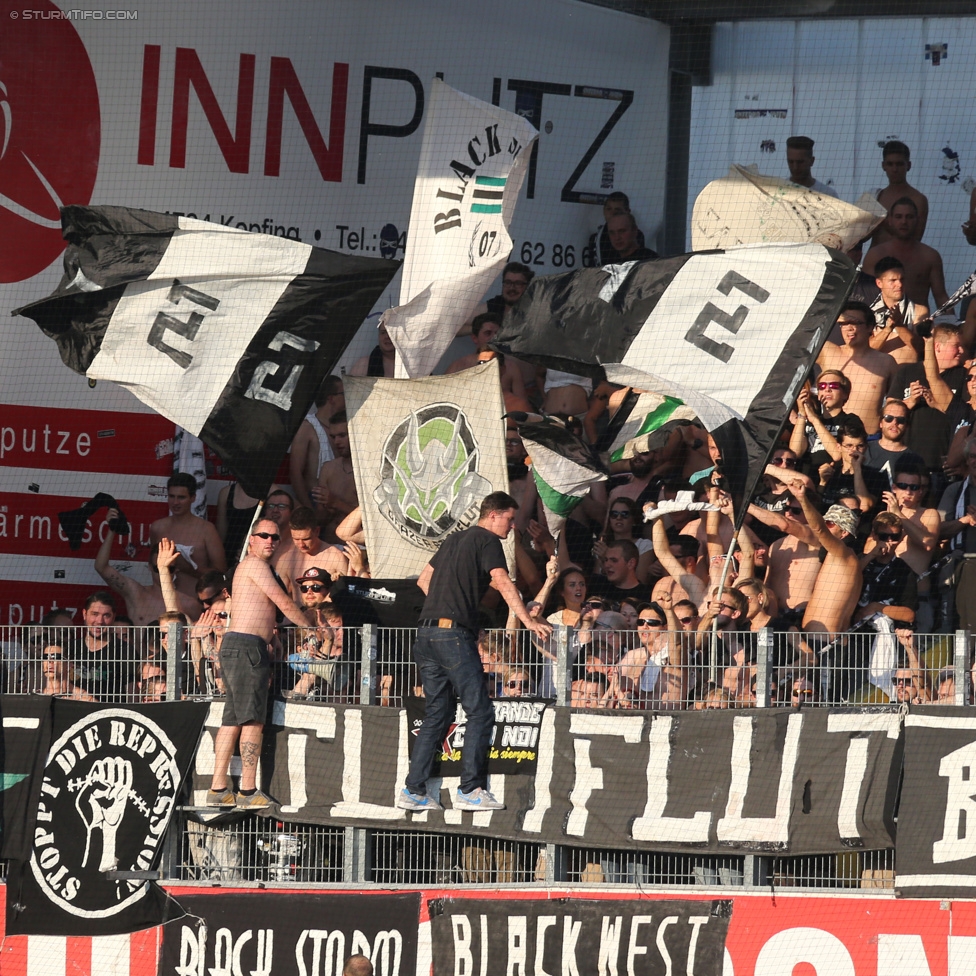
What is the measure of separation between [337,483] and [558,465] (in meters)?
2.14

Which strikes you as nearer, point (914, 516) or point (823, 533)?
point (823, 533)

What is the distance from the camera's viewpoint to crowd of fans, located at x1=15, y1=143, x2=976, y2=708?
31.8ft

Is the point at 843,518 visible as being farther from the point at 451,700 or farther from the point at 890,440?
the point at 451,700

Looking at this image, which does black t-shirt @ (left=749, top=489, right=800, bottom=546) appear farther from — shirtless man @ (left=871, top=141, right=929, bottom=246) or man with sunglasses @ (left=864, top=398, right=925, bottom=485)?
shirtless man @ (left=871, top=141, right=929, bottom=246)

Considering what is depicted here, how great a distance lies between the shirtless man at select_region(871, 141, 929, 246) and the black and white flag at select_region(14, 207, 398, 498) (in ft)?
13.7

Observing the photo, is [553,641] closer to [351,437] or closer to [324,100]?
[351,437]

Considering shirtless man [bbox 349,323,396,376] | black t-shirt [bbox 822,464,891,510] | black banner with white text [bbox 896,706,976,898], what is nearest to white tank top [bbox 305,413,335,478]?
shirtless man [bbox 349,323,396,376]

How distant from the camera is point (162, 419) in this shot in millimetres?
13305

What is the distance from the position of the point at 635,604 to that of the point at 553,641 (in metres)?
0.79

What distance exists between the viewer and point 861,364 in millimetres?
11992

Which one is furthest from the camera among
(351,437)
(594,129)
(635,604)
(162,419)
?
(594,129)

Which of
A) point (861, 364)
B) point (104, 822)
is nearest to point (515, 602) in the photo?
point (104, 822)

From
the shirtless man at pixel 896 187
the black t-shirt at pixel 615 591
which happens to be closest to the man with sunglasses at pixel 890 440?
the black t-shirt at pixel 615 591

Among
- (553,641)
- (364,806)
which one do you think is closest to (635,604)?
(553,641)
